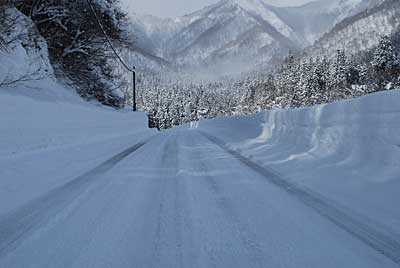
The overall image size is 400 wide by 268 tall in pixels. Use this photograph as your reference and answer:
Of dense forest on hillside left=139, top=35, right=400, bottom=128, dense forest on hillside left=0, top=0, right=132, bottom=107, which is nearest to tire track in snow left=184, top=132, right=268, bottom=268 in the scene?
dense forest on hillside left=0, top=0, right=132, bottom=107

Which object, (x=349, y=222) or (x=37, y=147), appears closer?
(x=349, y=222)

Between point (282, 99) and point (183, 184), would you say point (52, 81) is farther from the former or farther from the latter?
point (282, 99)

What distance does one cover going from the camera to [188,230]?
2.98 m

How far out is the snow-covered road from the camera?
2.42 m

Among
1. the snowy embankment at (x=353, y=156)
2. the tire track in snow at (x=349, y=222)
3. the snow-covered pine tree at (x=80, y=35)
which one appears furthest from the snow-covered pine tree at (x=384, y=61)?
the tire track in snow at (x=349, y=222)

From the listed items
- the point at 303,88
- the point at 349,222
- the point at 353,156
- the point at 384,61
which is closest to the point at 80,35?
the point at 353,156

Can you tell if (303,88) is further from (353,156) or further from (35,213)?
(35,213)

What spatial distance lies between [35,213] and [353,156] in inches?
193

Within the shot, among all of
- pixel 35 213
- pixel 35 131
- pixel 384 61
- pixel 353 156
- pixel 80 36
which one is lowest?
pixel 35 213

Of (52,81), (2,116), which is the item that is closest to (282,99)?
(52,81)

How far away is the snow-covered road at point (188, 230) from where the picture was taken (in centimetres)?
242

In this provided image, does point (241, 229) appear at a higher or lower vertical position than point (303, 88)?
lower

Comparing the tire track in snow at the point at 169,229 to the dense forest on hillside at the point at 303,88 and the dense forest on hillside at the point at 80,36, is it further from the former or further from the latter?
the dense forest on hillside at the point at 303,88

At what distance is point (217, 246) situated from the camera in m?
2.65
